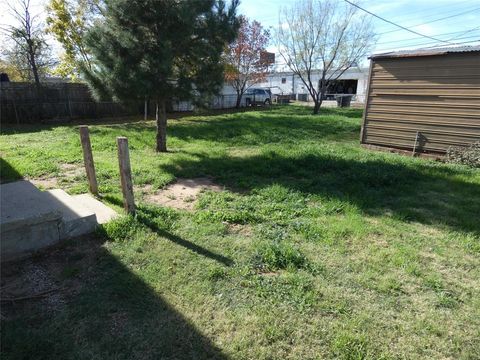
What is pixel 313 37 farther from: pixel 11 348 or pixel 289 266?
pixel 11 348

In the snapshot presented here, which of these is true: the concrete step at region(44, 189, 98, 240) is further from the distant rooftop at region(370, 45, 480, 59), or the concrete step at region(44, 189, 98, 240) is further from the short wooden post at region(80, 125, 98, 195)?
the distant rooftop at region(370, 45, 480, 59)

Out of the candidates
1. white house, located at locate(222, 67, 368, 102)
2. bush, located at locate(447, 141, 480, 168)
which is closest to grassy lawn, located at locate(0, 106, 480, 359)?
bush, located at locate(447, 141, 480, 168)

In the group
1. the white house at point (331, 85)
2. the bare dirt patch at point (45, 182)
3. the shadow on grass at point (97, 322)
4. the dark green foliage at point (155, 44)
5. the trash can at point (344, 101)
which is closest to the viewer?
the shadow on grass at point (97, 322)

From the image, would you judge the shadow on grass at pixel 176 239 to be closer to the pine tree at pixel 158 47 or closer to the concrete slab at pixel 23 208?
the concrete slab at pixel 23 208

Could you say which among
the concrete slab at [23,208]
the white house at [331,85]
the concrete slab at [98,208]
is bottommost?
the concrete slab at [98,208]

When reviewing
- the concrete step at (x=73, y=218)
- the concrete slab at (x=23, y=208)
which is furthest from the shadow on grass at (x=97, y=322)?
the concrete step at (x=73, y=218)

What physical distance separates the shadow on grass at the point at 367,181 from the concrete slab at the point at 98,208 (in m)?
1.85

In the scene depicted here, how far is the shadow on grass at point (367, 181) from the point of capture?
14.9ft

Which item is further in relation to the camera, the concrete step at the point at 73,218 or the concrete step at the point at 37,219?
the concrete step at the point at 73,218

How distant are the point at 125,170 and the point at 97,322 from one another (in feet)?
5.80

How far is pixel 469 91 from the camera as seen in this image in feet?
23.8

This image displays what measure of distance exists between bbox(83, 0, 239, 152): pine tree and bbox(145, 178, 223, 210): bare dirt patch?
2.45 metres

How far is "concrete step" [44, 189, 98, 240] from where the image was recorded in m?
3.37

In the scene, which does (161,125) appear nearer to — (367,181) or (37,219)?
(367,181)
